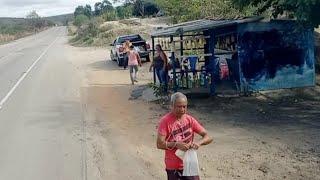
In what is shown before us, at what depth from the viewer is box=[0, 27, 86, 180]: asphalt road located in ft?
32.1

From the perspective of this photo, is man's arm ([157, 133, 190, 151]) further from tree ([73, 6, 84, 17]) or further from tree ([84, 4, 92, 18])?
tree ([73, 6, 84, 17])

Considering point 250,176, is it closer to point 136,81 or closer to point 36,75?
point 136,81

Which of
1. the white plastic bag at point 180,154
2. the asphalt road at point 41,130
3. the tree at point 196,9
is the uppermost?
the tree at point 196,9

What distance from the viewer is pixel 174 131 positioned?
6148 millimetres

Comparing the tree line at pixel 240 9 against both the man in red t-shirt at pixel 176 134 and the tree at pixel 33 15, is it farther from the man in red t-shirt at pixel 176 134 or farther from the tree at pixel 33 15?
the tree at pixel 33 15

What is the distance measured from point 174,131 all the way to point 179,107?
0.90ft

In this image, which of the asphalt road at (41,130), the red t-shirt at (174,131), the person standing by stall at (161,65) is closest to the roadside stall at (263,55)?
the person standing by stall at (161,65)

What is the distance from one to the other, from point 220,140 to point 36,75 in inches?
666

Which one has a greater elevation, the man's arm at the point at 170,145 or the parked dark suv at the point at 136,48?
the man's arm at the point at 170,145

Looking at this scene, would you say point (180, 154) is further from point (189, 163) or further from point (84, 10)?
point (84, 10)

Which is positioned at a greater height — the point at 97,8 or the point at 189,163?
the point at 97,8

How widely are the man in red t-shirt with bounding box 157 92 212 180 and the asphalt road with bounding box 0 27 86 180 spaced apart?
334cm

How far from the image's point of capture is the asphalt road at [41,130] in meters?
9.78

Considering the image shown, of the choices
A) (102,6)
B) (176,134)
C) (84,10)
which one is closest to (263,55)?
(176,134)
